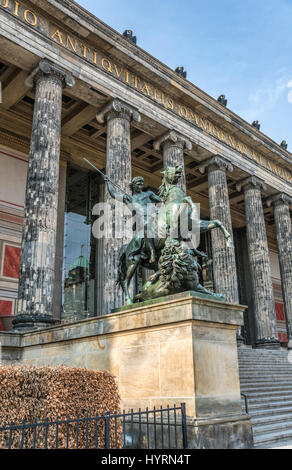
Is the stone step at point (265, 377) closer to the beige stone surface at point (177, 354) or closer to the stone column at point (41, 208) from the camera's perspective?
the beige stone surface at point (177, 354)

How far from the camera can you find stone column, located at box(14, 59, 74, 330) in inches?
477

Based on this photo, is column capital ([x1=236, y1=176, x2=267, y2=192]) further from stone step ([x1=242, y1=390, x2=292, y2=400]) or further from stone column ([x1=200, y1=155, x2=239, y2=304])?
stone step ([x1=242, y1=390, x2=292, y2=400])

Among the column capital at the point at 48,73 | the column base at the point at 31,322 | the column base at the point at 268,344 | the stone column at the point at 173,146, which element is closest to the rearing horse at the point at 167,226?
the column base at the point at 31,322

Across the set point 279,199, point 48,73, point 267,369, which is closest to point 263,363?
point 267,369

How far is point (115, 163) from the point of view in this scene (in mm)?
15562

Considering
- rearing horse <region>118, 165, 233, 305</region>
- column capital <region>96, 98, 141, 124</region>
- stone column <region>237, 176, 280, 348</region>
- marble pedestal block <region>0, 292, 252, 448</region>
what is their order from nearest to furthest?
marble pedestal block <region>0, 292, 252, 448</region> < rearing horse <region>118, 165, 233, 305</region> < column capital <region>96, 98, 141, 124</region> < stone column <region>237, 176, 280, 348</region>

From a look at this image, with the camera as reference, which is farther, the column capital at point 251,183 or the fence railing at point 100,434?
the column capital at point 251,183

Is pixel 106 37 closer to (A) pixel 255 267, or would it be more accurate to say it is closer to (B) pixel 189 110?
(B) pixel 189 110

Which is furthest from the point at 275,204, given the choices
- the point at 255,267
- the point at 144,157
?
the point at 144,157

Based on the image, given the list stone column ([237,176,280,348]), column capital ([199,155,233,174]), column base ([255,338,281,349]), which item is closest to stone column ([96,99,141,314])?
column capital ([199,155,233,174])

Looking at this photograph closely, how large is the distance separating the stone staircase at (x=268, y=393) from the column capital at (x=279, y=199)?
10322 millimetres

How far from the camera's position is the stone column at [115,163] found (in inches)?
559

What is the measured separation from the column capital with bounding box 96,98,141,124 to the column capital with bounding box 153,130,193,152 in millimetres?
1950

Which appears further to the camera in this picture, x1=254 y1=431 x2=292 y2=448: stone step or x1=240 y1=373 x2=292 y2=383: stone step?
x1=240 y1=373 x2=292 y2=383: stone step
